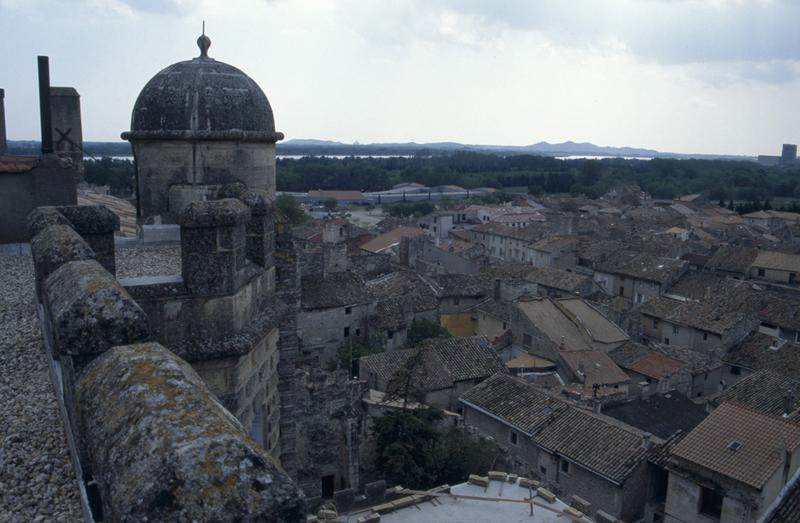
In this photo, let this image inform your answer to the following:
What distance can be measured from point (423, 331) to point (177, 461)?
111ft

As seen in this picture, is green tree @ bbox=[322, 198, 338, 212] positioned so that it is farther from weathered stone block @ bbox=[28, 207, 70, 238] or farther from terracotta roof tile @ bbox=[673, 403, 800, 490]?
weathered stone block @ bbox=[28, 207, 70, 238]

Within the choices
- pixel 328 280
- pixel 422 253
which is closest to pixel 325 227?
pixel 422 253

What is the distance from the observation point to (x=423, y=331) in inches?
1425

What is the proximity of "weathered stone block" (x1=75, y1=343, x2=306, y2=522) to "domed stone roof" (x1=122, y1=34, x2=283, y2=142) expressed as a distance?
760cm

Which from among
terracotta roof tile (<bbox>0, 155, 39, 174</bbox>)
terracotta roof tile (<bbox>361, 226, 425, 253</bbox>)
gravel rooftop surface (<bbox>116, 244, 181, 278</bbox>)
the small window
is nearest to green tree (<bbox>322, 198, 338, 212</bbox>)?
terracotta roof tile (<bbox>361, 226, 425, 253</bbox>)

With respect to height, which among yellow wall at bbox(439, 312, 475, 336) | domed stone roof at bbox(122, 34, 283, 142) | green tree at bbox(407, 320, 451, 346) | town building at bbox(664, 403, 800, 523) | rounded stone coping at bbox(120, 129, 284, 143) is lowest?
yellow wall at bbox(439, 312, 475, 336)

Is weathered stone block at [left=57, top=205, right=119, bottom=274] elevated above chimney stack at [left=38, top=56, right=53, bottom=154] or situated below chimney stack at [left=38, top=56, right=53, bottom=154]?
below

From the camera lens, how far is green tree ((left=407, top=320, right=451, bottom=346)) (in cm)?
3600

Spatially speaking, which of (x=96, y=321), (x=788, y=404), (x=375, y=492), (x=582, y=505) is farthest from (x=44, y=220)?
(x=788, y=404)

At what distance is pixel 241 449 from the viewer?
8.73 feet

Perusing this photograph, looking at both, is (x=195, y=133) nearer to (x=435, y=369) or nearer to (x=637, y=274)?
(x=435, y=369)

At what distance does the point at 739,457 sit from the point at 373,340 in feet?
66.2

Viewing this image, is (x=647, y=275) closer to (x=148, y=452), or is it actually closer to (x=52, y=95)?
(x=52, y=95)

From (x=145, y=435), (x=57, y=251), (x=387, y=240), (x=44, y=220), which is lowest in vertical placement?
(x=387, y=240)
